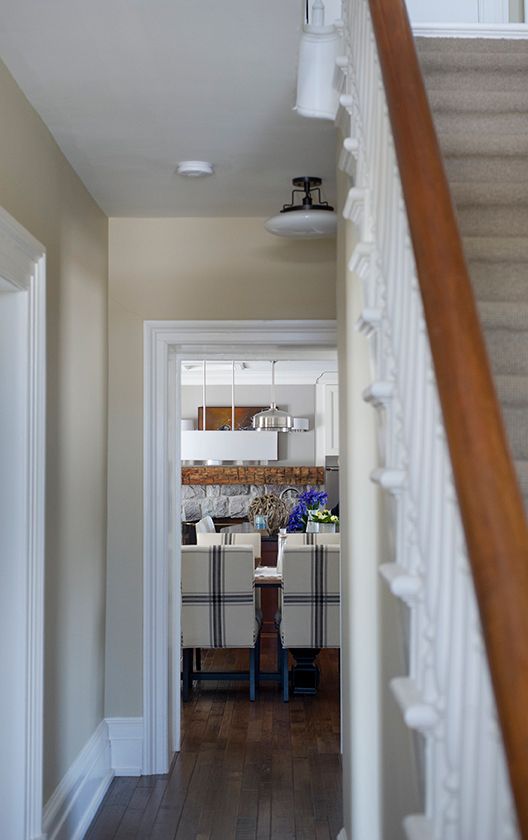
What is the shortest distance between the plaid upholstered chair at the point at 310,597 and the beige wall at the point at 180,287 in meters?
1.48

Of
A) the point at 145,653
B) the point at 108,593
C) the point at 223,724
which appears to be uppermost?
the point at 108,593

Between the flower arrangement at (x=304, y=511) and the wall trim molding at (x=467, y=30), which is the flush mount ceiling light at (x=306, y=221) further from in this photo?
the flower arrangement at (x=304, y=511)

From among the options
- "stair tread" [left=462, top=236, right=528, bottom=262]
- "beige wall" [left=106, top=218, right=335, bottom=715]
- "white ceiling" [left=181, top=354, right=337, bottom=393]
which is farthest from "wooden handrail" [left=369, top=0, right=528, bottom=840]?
"white ceiling" [left=181, top=354, right=337, bottom=393]

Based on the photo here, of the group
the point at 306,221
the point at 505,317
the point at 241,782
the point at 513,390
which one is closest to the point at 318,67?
the point at 505,317

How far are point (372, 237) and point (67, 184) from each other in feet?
7.29

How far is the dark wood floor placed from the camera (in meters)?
3.82

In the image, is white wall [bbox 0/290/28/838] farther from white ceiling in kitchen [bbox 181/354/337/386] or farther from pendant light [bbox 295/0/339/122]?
white ceiling in kitchen [bbox 181/354/337/386]

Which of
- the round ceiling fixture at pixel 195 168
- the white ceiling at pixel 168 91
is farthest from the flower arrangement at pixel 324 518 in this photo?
the round ceiling fixture at pixel 195 168

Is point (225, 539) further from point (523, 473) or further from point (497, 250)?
point (523, 473)

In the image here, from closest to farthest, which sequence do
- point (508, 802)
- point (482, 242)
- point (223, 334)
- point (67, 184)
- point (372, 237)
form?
point (508, 802) < point (372, 237) < point (482, 242) < point (67, 184) < point (223, 334)

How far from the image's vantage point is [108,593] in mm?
4461

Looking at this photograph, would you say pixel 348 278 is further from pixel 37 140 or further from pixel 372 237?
pixel 37 140

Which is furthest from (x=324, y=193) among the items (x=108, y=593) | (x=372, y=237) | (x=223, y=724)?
(x=223, y=724)

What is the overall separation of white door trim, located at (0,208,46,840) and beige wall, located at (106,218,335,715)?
1.36 metres
